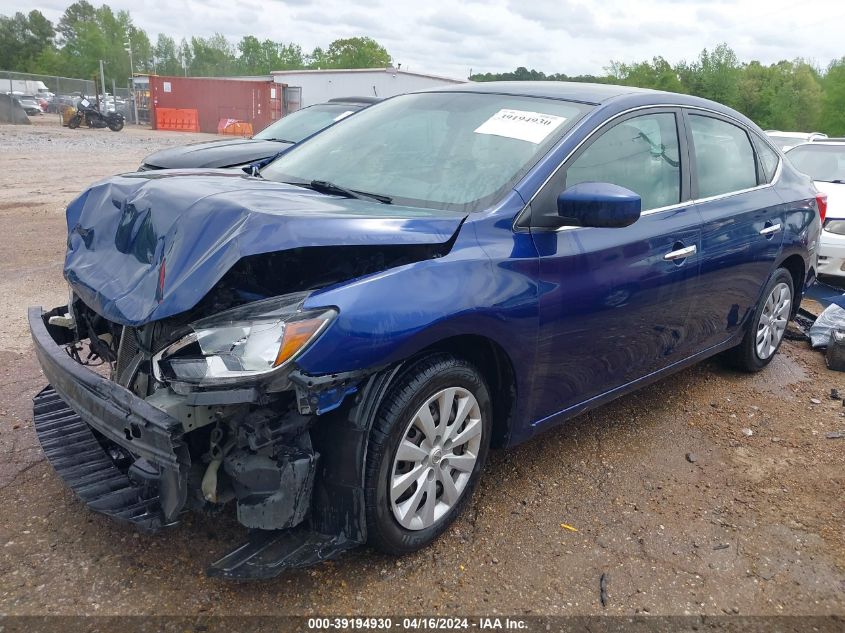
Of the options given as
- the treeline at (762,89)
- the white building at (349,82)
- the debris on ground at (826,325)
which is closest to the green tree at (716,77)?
the treeline at (762,89)

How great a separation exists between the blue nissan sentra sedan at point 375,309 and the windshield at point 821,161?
19.8ft

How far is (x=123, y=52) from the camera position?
94.2m

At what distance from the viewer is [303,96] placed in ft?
126

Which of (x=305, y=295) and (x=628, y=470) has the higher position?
(x=305, y=295)

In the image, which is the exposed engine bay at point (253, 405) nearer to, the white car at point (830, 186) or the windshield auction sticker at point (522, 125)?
the windshield auction sticker at point (522, 125)

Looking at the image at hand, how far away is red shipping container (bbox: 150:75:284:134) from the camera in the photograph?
3784 cm

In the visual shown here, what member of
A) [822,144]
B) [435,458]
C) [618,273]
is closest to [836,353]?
[618,273]

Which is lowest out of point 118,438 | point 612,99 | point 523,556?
point 523,556

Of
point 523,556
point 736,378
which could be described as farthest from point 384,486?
→ point 736,378

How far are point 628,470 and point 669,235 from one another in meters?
1.20

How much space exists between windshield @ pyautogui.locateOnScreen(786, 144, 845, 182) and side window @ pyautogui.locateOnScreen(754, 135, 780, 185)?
4669 millimetres

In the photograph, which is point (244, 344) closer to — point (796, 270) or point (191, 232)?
point (191, 232)

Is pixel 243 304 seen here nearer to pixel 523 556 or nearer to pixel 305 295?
pixel 305 295

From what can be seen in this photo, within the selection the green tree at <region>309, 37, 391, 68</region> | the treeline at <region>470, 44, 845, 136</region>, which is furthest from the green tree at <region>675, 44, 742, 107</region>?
the green tree at <region>309, 37, 391, 68</region>
